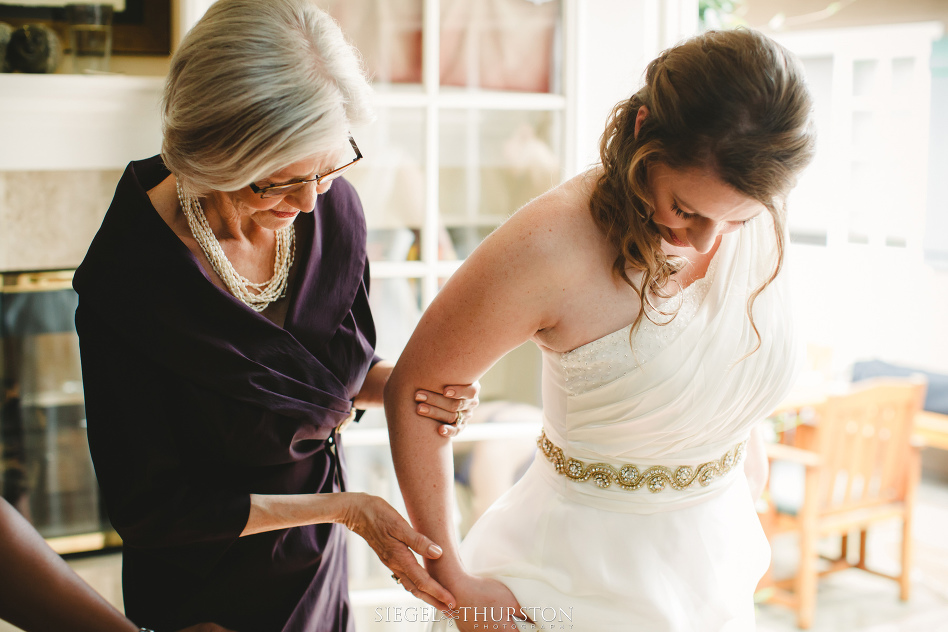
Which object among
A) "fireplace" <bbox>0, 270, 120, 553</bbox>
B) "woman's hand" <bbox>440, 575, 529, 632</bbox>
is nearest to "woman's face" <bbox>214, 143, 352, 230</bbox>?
"woman's hand" <bbox>440, 575, 529, 632</bbox>

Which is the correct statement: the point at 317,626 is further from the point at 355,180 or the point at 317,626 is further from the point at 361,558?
the point at 355,180

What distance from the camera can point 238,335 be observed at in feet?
3.72

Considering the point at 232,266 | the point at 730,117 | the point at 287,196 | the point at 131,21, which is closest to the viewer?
the point at 730,117

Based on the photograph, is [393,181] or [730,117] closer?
[730,117]

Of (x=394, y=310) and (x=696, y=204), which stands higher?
(x=696, y=204)

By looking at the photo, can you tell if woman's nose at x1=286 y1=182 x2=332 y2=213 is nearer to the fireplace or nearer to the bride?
the bride

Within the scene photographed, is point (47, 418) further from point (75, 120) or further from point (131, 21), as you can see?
point (131, 21)

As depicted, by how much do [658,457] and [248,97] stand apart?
0.83 metres

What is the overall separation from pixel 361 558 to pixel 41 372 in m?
1.00

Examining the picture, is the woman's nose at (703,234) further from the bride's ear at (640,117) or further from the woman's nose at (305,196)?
the woman's nose at (305,196)

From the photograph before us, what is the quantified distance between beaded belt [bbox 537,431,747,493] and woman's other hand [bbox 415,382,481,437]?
7.6 inches

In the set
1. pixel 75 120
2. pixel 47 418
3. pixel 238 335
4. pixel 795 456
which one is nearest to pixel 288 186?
pixel 238 335

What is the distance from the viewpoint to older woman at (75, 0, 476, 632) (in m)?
1.00

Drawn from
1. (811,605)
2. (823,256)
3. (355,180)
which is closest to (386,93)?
(355,180)
